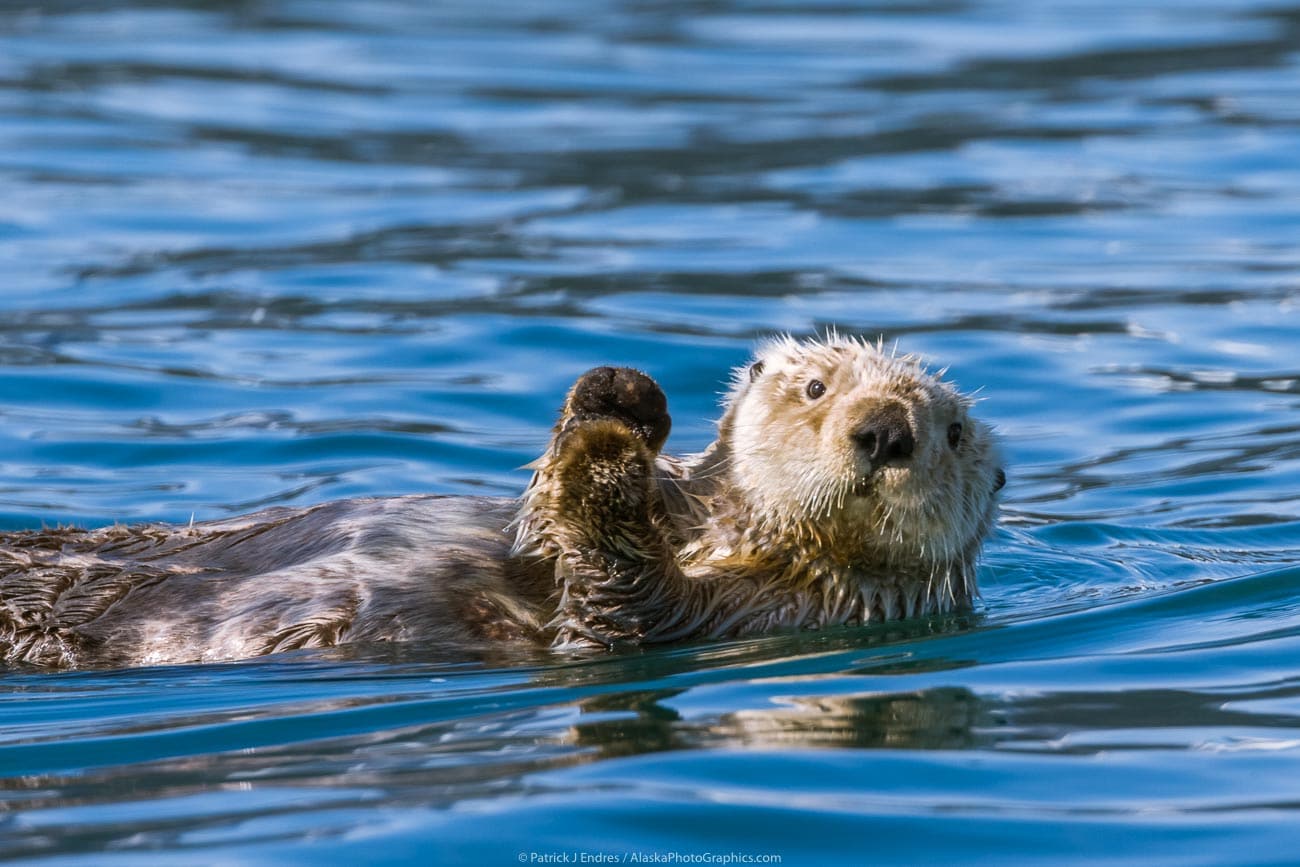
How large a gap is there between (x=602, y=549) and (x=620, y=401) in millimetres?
403

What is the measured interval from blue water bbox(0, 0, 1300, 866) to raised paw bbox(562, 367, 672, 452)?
65cm

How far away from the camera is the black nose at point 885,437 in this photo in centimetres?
520

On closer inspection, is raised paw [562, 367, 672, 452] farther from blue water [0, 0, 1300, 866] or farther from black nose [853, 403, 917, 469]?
blue water [0, 0, 1300, 866]

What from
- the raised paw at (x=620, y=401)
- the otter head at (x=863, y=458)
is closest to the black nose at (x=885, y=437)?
the otter head at (x=863, y=458)

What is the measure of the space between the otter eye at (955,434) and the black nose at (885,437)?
35 centimetres

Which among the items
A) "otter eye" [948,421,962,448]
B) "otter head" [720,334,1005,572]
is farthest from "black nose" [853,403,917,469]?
"otter eye" [948,421,962,448]

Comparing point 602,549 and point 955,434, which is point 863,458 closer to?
point 955,434

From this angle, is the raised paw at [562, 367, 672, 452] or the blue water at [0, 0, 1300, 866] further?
the raised paw at [562, 367, 672, 452]

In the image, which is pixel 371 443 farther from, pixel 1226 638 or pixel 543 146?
pixel 543 146

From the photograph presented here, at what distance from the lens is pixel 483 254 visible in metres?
11.8

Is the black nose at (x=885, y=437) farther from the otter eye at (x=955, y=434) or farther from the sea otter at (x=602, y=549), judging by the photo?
the otter eye at (x=955, y=434)

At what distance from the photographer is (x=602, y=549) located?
522 centimetres

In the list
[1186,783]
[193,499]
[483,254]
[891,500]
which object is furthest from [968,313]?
[1186,783]

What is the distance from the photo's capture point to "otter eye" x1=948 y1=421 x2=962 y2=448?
559 centimetres
